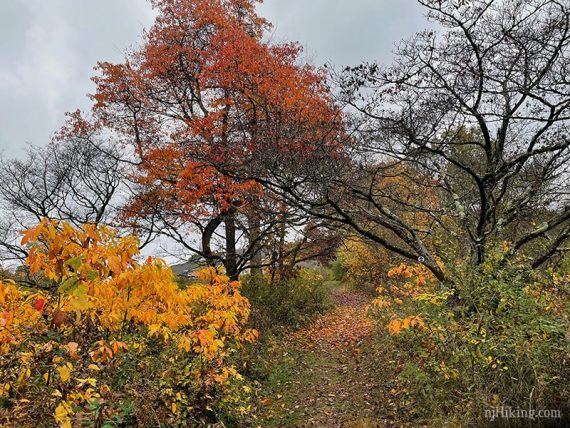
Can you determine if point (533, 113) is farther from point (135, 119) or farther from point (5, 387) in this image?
point (135, 119)

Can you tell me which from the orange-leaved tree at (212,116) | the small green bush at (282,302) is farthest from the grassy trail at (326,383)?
the orange-leaved tree at (212,116)

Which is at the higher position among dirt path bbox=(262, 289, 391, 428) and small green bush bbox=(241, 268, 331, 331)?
small green bush bbox=(241, 268, 331, 331)

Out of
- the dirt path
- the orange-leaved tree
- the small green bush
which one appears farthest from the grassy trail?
the orange-leaved tree

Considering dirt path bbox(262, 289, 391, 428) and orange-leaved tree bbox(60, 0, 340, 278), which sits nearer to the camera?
dirt path bbox(262, 289, 391, 428)

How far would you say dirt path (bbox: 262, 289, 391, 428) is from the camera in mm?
5848

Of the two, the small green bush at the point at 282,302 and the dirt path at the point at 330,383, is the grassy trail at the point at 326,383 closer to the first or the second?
the dirt path at the point at 330,383

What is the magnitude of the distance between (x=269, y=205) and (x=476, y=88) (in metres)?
6.26

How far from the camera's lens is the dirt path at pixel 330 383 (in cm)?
585

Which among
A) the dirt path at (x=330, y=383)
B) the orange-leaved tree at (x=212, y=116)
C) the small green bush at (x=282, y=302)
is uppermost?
the orange-leaved tree at (x=212, y=116)

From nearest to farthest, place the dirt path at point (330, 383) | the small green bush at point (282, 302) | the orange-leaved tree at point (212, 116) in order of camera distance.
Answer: the dirt path at point (330, 383) < the orange-leaved tree at point (212, 116) < the small green bush at point (282, 302)

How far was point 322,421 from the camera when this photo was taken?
5836 mm

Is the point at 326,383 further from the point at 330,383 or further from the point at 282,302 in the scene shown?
the point at 282,302

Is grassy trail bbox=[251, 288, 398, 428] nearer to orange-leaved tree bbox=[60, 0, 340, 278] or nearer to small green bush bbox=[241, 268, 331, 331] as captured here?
small green bush bbox=[241, 268, 331, 331]

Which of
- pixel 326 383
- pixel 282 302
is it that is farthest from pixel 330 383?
pixel 282 302
